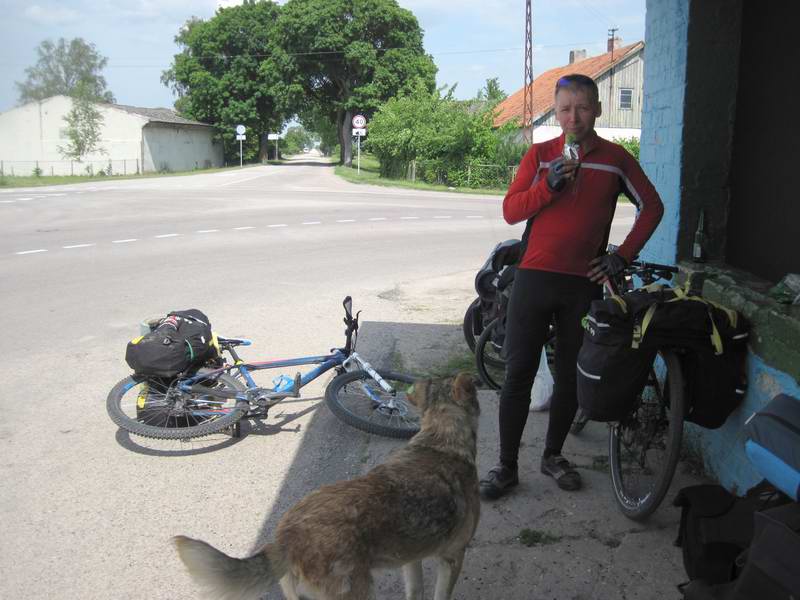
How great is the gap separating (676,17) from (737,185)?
1.14m

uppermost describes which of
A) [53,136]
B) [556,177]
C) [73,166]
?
[53,136]

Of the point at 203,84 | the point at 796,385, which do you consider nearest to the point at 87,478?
the point at 796,385

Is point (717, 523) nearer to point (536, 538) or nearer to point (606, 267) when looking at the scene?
point (536, 538)

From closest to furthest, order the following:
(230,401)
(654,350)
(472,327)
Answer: (654,350) → (230,401) → (472,327)

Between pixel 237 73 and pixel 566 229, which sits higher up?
pixel 237 73

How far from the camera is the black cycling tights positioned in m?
3.52

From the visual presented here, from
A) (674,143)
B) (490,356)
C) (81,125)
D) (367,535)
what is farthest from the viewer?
(81,125)

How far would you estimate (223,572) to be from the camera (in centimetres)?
218

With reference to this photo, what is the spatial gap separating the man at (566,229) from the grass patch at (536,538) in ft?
Answer: 1.24

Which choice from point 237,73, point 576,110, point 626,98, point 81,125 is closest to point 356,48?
point 237,73

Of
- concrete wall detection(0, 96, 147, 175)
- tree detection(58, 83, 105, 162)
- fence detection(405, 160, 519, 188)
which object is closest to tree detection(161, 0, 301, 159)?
concrete wall detection(0, 96, 147, 175)

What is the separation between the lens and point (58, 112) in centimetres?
5384

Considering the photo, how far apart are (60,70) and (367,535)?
107 m

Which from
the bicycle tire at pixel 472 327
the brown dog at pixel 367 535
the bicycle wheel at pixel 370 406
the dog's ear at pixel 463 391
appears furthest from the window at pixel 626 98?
the brown dog at pixel 367 535
